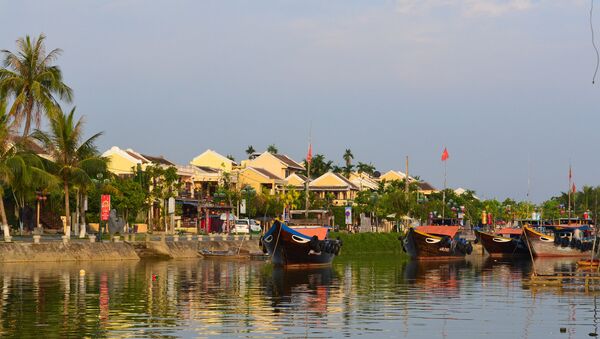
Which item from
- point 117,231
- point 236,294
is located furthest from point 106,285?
point 117,231

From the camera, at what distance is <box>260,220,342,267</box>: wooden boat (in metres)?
61.3

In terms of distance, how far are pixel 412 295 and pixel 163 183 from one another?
217 ft

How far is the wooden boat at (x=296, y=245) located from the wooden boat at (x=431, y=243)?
1675cm

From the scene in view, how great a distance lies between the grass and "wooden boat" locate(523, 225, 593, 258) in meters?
15.4

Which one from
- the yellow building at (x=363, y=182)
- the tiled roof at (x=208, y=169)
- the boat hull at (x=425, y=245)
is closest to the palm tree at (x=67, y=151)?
the boat hull at (x=425, y=245)

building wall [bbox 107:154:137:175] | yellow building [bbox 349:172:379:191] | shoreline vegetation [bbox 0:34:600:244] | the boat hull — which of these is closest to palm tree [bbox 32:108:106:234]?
shoreline vegetation [bbox 0:34:600:244]

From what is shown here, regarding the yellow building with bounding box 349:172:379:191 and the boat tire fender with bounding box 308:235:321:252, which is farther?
the yellow building with bounding box 349:172:379:191

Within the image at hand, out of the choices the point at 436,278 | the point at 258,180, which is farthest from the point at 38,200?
the point at 258,180

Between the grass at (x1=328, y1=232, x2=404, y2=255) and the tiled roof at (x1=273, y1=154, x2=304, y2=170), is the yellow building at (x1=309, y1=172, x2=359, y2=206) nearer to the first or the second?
the tiled roof at (x1=273, y1=154, x2=304, y2=170)

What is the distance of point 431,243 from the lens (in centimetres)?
8044

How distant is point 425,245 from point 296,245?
2056 centimetres

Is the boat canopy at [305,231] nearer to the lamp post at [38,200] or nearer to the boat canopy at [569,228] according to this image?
the lamp post at [38,200]

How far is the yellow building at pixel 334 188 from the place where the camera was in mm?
150188

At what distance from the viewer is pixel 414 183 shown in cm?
16575
